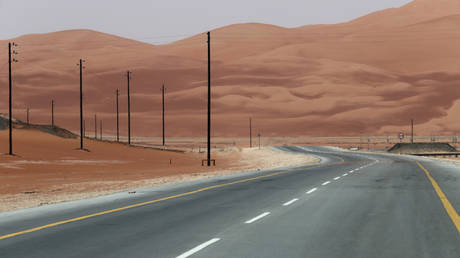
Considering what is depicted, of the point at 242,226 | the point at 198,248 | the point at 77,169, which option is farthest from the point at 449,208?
the point at 77,169

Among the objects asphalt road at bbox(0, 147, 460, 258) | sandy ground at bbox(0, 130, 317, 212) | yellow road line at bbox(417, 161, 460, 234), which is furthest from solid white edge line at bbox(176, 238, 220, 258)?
sandy ground at bbox(0, 130, 317, 212)

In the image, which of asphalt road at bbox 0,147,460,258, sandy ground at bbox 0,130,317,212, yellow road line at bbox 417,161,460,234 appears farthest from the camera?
sandy ground at bbox 0,130,317,212

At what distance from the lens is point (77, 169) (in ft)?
146

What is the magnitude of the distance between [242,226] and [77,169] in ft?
112

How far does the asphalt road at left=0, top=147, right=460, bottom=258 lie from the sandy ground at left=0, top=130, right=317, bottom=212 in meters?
3.94

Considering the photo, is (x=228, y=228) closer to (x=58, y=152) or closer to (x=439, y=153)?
(x=58, y=152)

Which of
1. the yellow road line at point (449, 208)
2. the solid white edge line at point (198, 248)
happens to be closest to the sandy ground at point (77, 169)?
the solid white edge line at point (198, 248)

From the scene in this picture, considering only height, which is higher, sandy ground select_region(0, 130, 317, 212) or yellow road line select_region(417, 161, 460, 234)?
yellow road line select_region(417, 161, 460, 234)

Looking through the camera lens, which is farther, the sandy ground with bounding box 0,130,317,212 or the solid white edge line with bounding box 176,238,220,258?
the sandy ground with bounding box 0,130,317,212

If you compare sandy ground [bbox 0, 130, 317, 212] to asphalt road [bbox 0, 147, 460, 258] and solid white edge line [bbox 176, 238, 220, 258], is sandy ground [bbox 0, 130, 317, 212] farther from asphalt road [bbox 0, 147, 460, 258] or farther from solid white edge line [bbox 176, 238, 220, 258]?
solid white edge line [bbox 176, 238, 220, 258]

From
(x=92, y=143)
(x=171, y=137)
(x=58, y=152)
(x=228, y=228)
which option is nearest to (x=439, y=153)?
(x=92, y=143)

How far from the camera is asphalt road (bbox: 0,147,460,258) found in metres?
9.63

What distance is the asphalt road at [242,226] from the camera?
9.63 meters

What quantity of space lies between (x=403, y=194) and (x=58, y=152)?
4469cm
